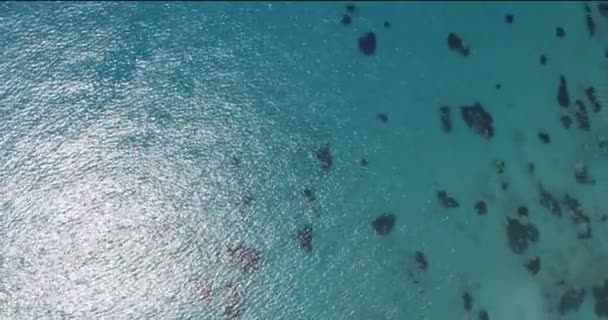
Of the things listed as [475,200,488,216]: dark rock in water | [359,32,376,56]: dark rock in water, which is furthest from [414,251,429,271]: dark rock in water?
[359,32,376,56]: dark rock in water

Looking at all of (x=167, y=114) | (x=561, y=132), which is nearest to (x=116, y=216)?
(x=167, y=114)

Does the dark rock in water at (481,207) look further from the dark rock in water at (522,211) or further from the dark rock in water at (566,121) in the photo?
the dark rock in water at (566,121)

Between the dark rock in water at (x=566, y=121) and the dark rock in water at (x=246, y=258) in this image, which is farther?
the dark rock in water at (x=566, y=121)

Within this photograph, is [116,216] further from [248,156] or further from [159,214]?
[248,156]

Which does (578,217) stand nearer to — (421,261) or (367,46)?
(421,261)

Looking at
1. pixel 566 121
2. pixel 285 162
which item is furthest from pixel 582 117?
pixel 285 162

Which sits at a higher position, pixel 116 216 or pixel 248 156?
pixel 248 156

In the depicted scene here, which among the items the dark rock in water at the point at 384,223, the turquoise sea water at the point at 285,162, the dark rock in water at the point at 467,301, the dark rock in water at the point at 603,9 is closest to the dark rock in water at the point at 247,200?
the turquoise sea water at the point at 285,162
